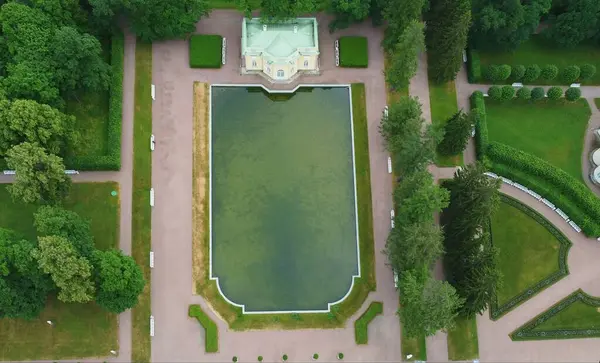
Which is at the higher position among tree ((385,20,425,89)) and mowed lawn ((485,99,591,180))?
tree ((385,20,425,89))

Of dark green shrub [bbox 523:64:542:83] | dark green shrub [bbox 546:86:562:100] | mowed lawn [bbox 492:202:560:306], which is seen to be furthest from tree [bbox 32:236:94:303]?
dark green shrub [bbox 546:86:562:100]

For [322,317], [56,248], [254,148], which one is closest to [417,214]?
[322,317]

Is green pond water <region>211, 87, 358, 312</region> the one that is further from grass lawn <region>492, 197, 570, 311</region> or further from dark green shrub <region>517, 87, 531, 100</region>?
dark green shrub <region>517, 87, 531, 100</region>

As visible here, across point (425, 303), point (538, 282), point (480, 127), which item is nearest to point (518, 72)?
point (480, 127)

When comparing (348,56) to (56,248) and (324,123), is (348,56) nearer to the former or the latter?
(324,123)

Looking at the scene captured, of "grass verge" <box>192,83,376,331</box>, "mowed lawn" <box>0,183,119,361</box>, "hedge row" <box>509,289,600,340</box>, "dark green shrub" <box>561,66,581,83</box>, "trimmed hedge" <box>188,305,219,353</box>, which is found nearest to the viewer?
"mowed lawn" <box>0,183,119,361</box>
